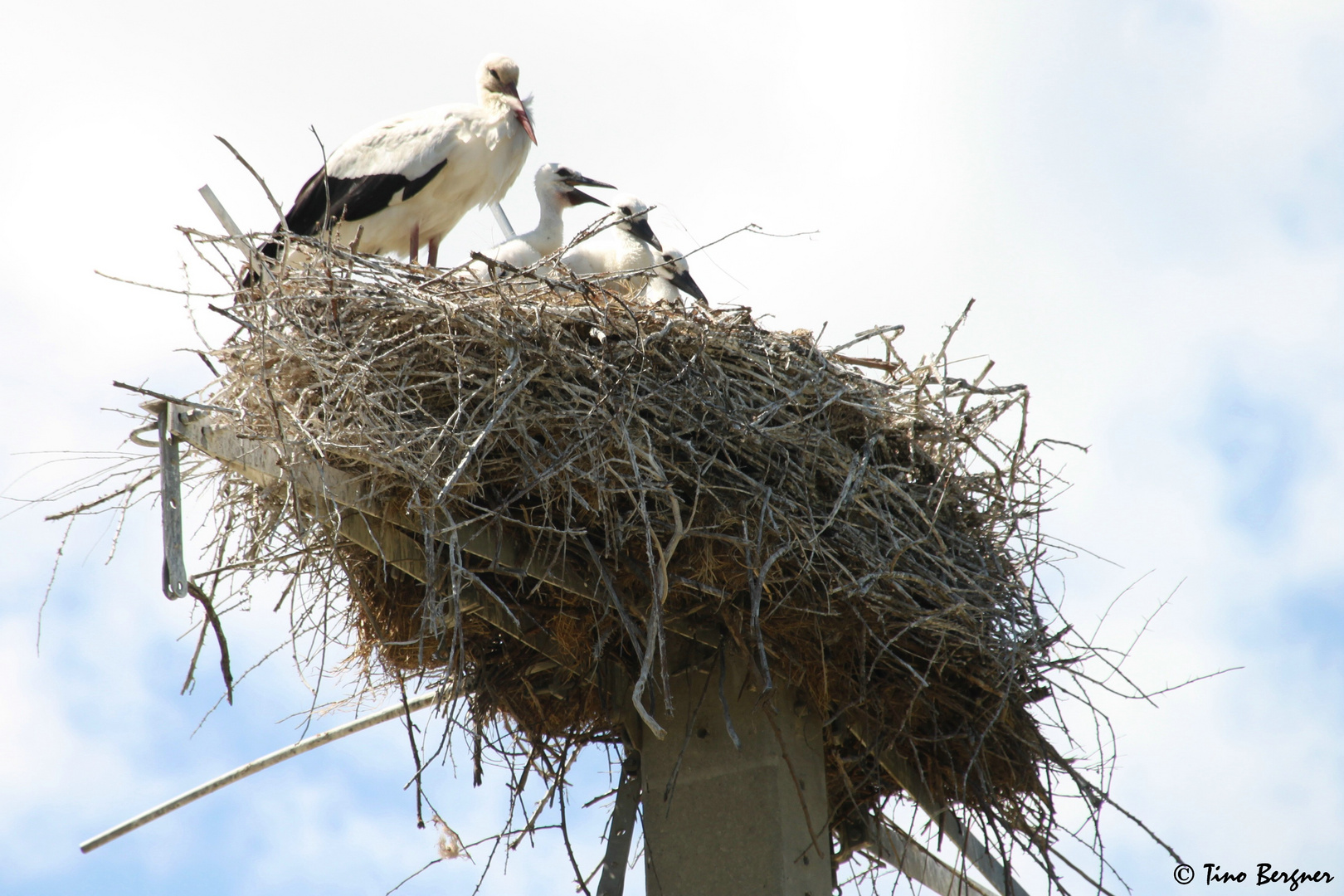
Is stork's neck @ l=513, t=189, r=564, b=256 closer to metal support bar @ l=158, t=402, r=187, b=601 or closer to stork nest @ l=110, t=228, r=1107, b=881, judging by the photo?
stork nest @ l=110, t=228, r=1107, b=881

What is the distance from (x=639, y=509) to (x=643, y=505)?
6.6 inches

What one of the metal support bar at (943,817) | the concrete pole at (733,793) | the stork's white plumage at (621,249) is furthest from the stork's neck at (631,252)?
the metal support bar at (943,817)

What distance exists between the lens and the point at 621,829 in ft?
15.4

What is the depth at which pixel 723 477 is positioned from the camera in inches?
176

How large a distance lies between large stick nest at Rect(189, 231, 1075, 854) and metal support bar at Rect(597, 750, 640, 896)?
0.17 m

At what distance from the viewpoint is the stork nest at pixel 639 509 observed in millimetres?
4133

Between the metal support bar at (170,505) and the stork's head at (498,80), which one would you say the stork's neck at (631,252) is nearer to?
the stork's head at (498,80)

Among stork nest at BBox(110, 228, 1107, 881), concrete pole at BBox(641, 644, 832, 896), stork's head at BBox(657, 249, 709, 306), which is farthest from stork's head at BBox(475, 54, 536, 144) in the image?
concrete pole at BBox(641, 644, 832, 896)

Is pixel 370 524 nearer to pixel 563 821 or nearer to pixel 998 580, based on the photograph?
pixel 563 821

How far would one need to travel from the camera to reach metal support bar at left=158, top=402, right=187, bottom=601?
11.4 feet

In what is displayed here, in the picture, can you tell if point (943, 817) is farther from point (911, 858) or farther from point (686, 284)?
point (686, 284)

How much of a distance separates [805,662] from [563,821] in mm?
872

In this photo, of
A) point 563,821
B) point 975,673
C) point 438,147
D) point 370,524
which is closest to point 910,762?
point 975,673

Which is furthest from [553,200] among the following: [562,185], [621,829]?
[621,829]
